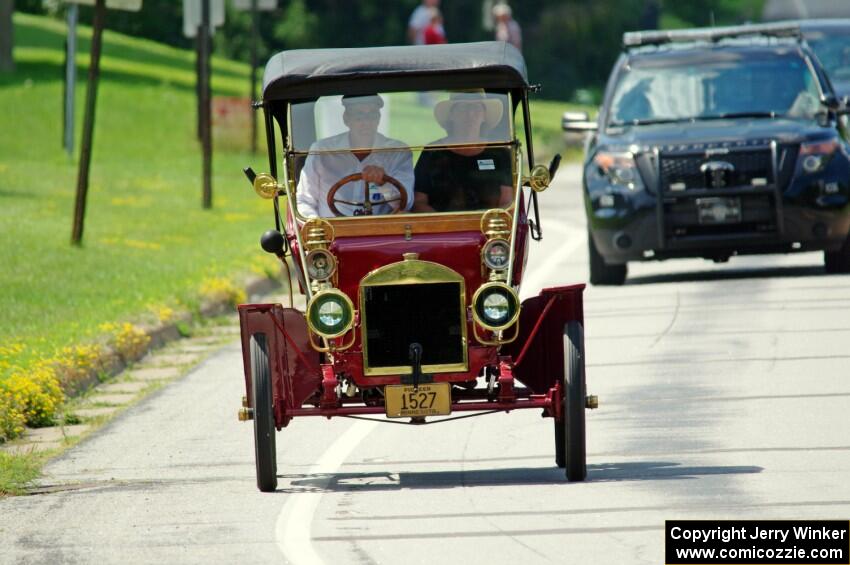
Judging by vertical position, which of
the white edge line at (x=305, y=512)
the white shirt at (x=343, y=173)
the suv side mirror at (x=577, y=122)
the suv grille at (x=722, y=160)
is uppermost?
the suv side mirror at (x=577, y=122)

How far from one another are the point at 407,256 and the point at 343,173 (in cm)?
88

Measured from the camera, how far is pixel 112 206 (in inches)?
1065

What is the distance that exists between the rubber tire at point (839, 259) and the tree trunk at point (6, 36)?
29.0m

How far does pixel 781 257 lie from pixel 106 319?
25.2 feet

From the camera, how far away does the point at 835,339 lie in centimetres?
1481

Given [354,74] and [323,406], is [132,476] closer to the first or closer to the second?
[323,406]

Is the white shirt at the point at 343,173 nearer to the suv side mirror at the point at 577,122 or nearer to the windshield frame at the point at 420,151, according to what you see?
the windshield frame at the point at 420,151

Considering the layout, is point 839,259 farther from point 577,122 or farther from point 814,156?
Result: point 577,122

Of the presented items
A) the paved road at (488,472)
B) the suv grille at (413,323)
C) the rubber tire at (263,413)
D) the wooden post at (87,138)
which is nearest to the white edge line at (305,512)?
the paved road at (488,472)

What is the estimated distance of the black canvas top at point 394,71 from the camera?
10.9 metres

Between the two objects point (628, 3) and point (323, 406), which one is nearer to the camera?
point (323, 406)

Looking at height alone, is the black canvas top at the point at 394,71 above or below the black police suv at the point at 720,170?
above

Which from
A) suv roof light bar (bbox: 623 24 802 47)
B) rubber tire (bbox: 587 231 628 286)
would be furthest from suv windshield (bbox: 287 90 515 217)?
suv roof light bar (bbox: 623 24 802 47)

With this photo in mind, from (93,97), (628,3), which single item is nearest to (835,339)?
(93,97)
